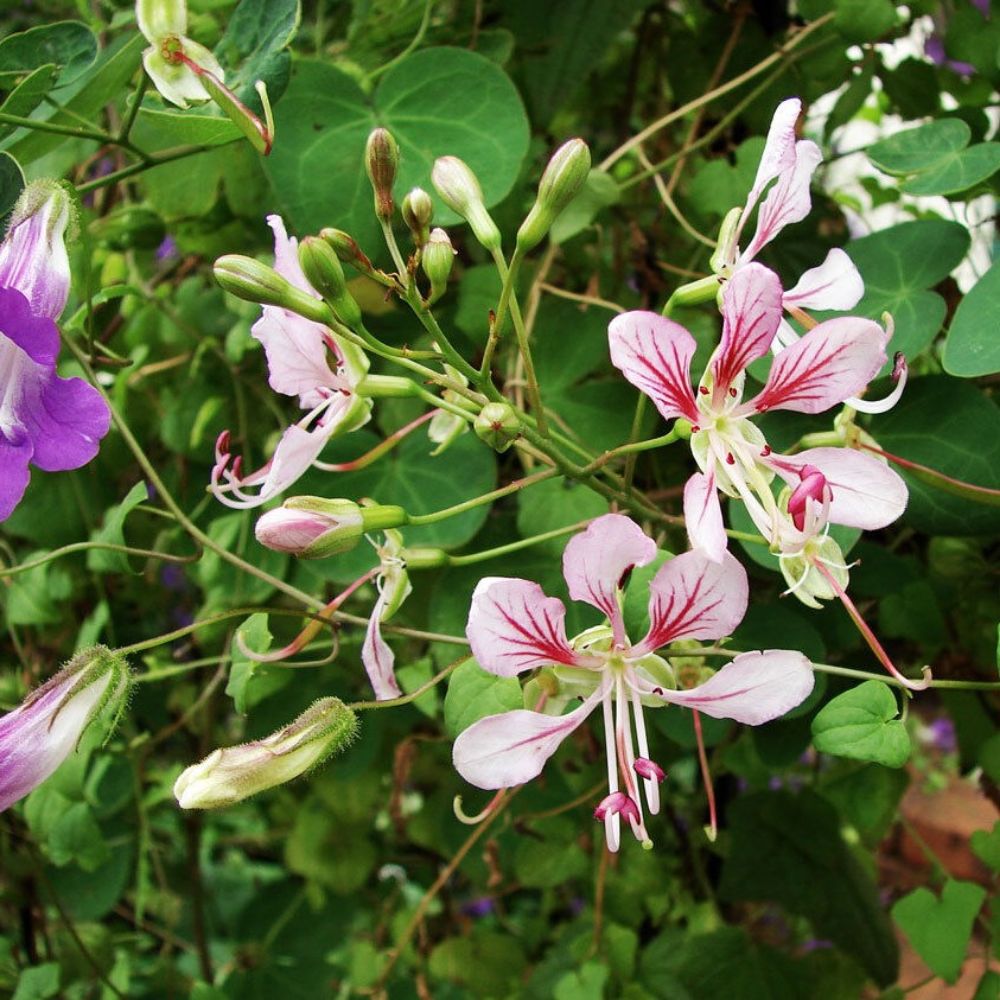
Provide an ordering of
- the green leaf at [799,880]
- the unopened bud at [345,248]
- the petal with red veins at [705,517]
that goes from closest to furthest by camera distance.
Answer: the petal with red veins at [705,517]
the unopened bud at [345,248]
the green leaf at [799,880]

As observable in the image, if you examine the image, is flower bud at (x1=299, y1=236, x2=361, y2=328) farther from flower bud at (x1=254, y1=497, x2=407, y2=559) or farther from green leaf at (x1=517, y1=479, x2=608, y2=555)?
green leaf at (x1=517, y1=479, x2=608, y2=555)

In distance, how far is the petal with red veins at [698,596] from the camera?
1.76 ft

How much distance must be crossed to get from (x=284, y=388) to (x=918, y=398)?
47 cm

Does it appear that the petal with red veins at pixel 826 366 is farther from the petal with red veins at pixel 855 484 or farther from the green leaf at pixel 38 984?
the green leaf at pixel 38 984

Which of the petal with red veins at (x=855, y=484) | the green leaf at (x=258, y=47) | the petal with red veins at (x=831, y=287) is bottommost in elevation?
the petal with red veins at (x=855, y=484)

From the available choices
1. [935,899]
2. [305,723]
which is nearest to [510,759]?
[305,723]

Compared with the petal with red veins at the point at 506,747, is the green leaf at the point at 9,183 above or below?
above

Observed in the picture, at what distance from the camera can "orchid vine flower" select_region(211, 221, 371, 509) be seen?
0.67 meters

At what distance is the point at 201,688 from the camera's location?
146 centimetres

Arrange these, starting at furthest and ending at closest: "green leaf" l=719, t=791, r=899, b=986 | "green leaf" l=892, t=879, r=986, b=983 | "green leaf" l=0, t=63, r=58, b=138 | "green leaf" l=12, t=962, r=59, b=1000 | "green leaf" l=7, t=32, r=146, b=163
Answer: "green leaf" l=719, t=791, r=899, b=986 → "green leaf" l=12, t=962, r=59, b=1000 → "green leaf" l=892, t=879, r=986, b=983 → "green leaf" l=7, t=32, r=146, b=163 → "green leaf" l=0, t=63, r=58, b=138

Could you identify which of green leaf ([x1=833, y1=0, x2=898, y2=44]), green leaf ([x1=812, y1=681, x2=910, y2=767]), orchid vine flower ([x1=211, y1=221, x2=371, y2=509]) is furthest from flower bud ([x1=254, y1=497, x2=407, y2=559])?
green leaf ([x1=833, y1=0, x2=898, y2=44])

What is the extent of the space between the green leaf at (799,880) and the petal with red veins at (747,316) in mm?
785

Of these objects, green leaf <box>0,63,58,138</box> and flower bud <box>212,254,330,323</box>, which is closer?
flower bud <box>212,254,330,323</box>

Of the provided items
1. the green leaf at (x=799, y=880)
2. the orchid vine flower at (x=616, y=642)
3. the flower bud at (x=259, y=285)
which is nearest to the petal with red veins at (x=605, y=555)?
the orchid vine flower at (x=616, y=642)
